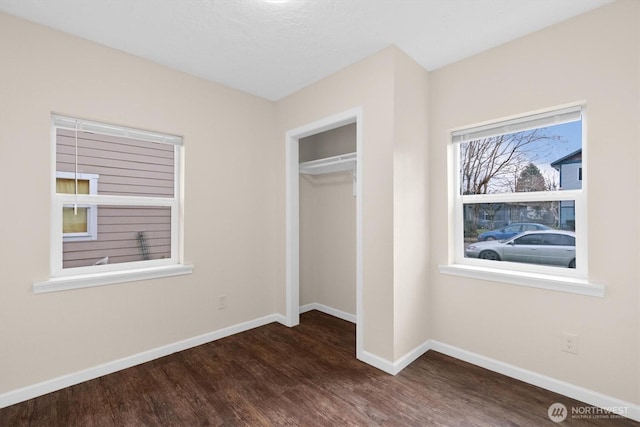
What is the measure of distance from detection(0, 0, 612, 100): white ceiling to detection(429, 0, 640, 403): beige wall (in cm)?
20

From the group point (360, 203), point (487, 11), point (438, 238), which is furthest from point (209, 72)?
point (438, 238)

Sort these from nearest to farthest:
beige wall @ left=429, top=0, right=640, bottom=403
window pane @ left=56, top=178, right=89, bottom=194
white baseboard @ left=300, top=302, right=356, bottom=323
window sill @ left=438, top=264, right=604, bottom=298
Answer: beige wall @ left=429, top=0, right=640, bottom=403 → window sill @ left=438, top=264, right=604, bottom=298 → window pane @ left=56, top=178, right=89, bottom=194 → white baseboard @ left=300, top=302, right=356, bottom=323

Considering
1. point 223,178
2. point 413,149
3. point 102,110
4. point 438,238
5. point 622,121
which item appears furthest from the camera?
point 223,178

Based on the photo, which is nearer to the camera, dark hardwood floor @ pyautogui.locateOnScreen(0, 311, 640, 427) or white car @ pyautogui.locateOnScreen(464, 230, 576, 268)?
dark hardwood floor @ pyautogui.locateOnScreen(0, 311, 640, 427)

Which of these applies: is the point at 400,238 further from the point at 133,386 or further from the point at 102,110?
the point at 102,110

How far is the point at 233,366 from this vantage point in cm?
248

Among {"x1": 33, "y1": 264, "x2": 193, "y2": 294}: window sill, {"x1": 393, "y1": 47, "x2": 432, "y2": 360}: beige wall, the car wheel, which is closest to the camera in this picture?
{"x1": 33, "y1": 264, "x2": 193, "y2": 294}: window sill

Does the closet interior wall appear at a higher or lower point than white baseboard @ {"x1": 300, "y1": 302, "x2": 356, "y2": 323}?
higher

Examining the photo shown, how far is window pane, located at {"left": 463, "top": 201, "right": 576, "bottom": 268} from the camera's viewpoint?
2152 millimetres

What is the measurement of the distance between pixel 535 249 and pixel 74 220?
3550mm

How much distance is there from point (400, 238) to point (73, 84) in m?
2.72

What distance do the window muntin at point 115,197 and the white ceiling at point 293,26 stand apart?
70cm

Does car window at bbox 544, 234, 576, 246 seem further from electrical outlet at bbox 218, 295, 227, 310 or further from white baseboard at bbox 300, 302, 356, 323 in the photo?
electrical outlet at bbox 218, 295, 227, 310

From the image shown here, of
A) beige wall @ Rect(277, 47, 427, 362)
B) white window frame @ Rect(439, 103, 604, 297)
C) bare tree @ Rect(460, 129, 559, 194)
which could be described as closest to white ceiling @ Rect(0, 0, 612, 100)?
beige wall @ Rect(277, 47, 427, 362)
